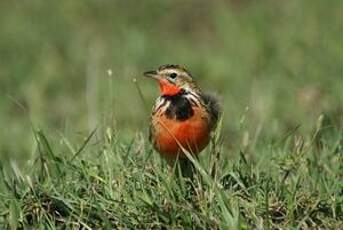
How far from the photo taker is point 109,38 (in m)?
11.4

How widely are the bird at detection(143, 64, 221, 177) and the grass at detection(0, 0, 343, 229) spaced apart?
116 mm

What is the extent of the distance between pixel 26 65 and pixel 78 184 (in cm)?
472

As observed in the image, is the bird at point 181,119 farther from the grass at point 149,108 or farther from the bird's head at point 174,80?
the grass at point 149,108

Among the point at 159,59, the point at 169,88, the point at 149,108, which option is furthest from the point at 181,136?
the point at 159,59

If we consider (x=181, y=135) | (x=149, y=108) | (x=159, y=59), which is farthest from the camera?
(x=159, y=59)

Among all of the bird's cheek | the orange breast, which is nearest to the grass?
the orange breast

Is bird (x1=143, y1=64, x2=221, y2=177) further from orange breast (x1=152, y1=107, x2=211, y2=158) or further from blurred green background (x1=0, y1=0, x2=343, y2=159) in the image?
blurred green background (x1=0, y1=0, x2=343, y2=159)

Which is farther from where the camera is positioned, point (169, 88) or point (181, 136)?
point (169, 88)

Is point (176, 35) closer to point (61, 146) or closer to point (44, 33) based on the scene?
point (44, 33)

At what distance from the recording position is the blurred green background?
8.75m

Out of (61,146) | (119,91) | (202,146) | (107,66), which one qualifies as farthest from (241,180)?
(107,66)

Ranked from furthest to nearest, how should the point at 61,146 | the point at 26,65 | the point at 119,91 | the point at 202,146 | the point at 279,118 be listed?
the point at 26,65
the point at 119,91
the point at 279,118
the point at 61,146
the point at 202,146

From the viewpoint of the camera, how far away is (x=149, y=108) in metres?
8.97

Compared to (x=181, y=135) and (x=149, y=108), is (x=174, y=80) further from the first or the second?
(x=149, y=108)
